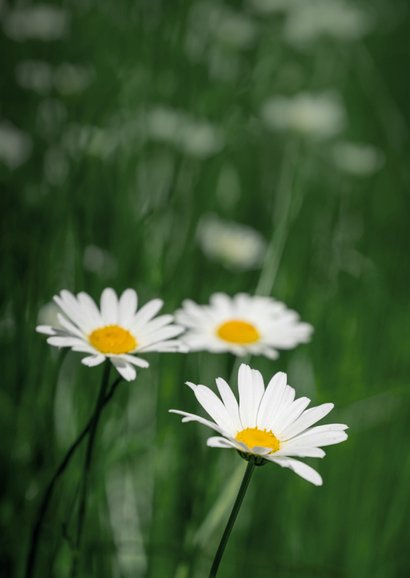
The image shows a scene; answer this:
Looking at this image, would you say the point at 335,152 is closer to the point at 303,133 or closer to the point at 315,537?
the point at 303,133

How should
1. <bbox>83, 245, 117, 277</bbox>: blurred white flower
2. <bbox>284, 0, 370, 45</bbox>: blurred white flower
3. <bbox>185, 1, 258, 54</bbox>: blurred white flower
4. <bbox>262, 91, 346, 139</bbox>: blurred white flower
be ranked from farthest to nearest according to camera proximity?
<bbox>284, 0, 370, 45</bbox>: blurred white flower, <bbox>185, 1, 258, 54</bbox>: blurred white flower, <bbox>262, 91, 346, 139</bbox>: blurred white flower, <bbox>83, 245, 117, 277</bbox>: blurred white flower

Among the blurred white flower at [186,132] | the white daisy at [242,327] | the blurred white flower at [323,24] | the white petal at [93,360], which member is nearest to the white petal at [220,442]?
the white petal at [93,360]

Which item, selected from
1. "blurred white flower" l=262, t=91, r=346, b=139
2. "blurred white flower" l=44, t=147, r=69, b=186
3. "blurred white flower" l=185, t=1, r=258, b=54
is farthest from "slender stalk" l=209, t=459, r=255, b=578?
"blurred white flower" l=185, t=1, r=258, b=54

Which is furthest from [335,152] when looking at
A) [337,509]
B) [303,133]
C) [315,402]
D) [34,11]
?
[337,509]

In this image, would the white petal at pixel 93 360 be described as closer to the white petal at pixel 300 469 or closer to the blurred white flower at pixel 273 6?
the white petal at pixel 300 469

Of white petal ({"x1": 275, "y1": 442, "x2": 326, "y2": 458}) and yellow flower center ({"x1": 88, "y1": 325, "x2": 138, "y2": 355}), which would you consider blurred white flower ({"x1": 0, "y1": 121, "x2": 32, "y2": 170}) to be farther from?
white petal ({"x1": 275, "y1": 442, "x2": 326, "y2": 458})

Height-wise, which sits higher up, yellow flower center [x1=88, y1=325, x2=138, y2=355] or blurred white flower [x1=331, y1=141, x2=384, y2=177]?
blurred white flower [x1=331, y1=141, x2=384, y2=177]
